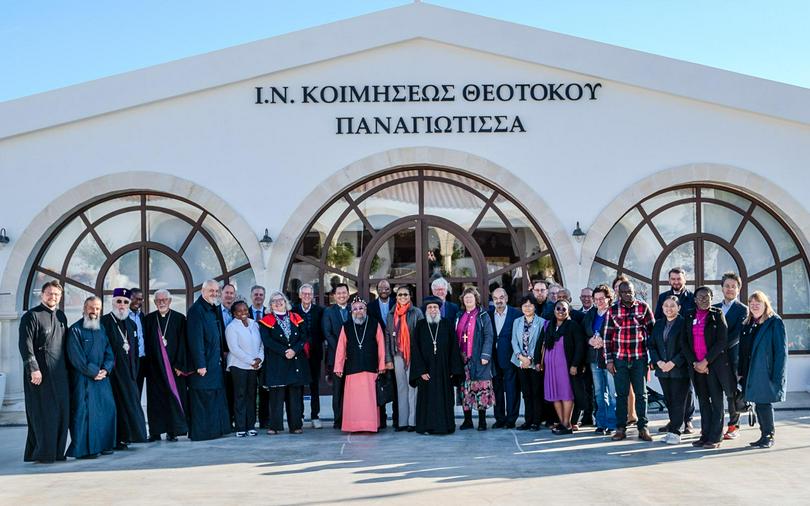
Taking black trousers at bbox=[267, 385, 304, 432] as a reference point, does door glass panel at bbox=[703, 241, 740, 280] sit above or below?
above

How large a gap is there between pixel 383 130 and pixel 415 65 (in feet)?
3.49

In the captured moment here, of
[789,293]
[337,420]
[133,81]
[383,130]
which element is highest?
[133,81]

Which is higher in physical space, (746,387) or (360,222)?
(360,222)

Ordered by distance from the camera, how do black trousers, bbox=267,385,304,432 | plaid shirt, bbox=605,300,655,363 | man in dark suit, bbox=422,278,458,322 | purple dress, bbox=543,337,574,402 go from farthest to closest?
man in dark suit, bbox=422,278,458,322
black trousers, bbox=267,385,304,432
purple dress, bbox=543,337,574,402
plaid shirt, bbox=605,300,655,363

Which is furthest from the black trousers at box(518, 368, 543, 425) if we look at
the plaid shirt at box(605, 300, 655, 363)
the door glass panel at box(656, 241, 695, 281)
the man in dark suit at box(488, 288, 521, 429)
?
the door glass panel at box(656, 241, 695, 281)

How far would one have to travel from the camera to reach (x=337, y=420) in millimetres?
10695

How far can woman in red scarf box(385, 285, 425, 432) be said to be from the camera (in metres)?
10.4

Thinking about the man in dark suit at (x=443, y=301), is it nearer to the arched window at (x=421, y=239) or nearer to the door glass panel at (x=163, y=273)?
the arched window at (x=421, y=239)

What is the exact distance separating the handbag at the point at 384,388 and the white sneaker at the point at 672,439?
3127 millimetres

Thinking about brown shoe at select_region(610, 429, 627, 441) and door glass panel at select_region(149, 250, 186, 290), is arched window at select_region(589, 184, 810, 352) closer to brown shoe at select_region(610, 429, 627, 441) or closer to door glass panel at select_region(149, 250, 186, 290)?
brown shoe at select_region(610, 429, 627, 441)

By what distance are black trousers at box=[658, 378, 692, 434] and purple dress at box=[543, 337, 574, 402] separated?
3.53 ft

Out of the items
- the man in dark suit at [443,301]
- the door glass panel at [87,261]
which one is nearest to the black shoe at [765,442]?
the man in dark suit at [443,301]

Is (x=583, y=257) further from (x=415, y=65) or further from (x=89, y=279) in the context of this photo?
(x=89, y=279)

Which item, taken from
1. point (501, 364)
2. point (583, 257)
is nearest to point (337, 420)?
point (501, 364)
